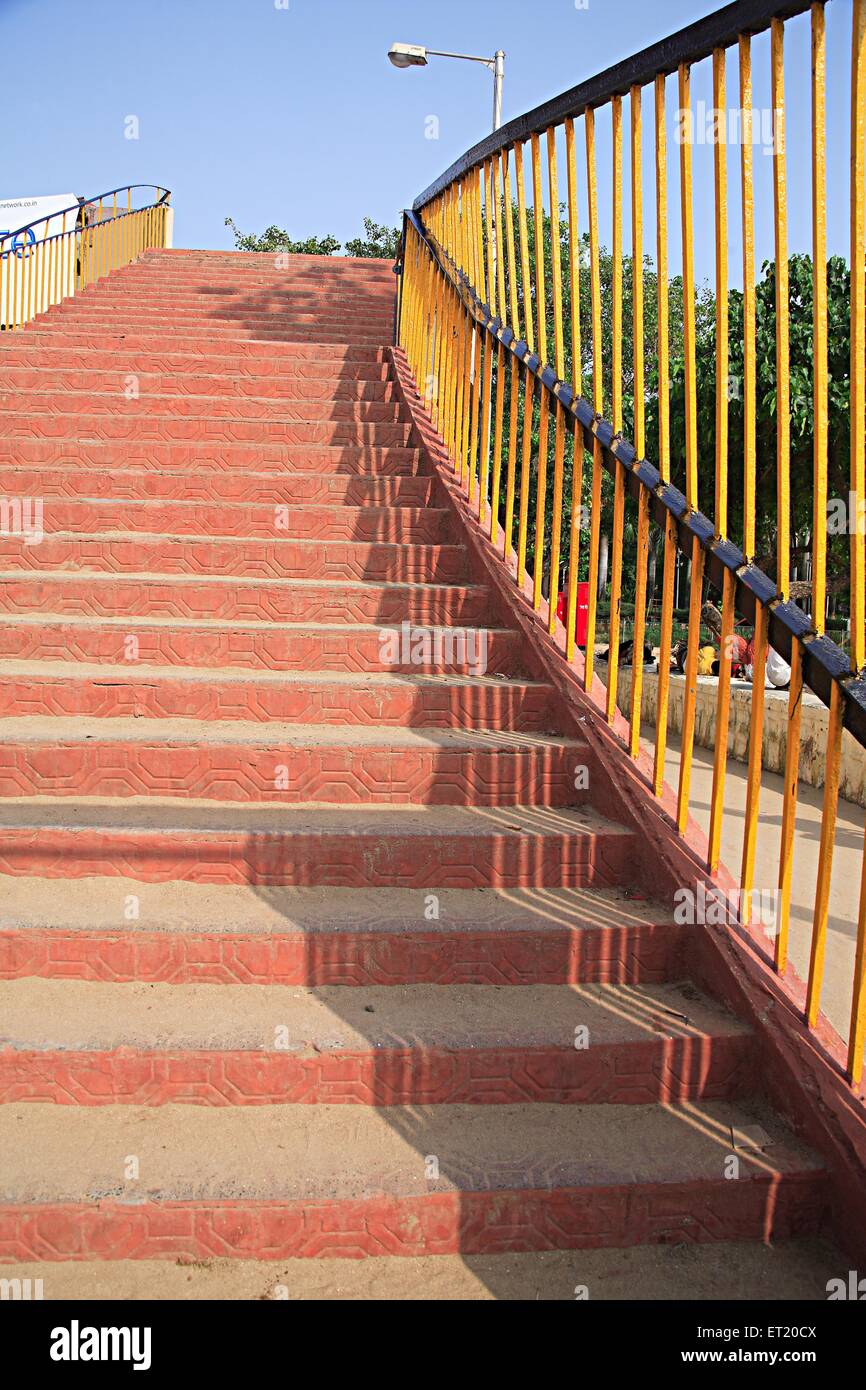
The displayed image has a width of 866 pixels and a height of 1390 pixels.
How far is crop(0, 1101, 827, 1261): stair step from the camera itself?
6.94ft

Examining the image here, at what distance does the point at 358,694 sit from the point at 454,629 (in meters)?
0.64

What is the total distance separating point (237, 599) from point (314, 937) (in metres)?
1.83

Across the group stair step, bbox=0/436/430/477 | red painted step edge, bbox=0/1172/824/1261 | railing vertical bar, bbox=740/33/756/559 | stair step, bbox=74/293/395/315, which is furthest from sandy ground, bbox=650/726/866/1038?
stair step, bbox=74/293/395/315

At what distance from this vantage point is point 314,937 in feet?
8.91

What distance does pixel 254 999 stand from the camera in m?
2.64

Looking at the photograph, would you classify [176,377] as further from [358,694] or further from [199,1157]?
[199,1157]

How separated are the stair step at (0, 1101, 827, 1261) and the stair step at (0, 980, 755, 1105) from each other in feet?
0.17

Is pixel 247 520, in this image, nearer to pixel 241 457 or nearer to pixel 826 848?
pixel 241 457

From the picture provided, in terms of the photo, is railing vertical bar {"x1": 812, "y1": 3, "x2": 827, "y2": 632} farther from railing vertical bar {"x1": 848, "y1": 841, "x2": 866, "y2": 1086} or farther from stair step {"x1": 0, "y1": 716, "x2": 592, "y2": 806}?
stair step {"x1": 0, "y1": 716, "x2": 592, "y2": 806}

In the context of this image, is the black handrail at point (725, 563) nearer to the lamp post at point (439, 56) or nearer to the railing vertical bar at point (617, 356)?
the railing vertical bar at point (617, 356)

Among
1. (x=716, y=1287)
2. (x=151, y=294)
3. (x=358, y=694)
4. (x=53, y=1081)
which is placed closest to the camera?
(x=716, y=1287)

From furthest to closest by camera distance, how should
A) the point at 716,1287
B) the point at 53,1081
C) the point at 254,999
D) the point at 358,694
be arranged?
the point at 358,694 < the point at 254,999 < the point at 53,1081 < the point at 716,1287

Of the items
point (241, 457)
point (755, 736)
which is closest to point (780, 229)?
point (755, 736)
